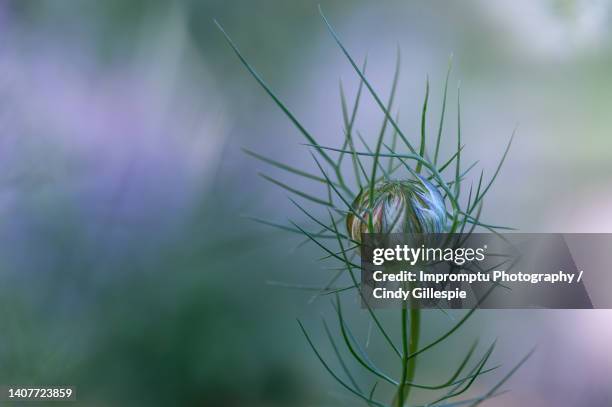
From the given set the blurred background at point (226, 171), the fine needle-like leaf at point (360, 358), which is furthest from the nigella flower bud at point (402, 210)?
the blurred background at point (226, 171)

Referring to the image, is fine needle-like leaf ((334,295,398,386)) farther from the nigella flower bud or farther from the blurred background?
the blurred background

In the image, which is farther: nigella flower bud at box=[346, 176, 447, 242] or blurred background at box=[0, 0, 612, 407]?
blurred background at box=[0, 0, 612, 407]

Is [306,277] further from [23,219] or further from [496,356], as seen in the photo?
[23,219]

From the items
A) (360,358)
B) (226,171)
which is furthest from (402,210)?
(226,171)

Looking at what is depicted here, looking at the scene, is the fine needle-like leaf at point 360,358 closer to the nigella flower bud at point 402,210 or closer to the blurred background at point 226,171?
the nigella flower bud at point 402,210

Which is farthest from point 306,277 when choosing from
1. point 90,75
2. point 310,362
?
point 90,75

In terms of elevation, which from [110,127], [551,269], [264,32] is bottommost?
[551,269]

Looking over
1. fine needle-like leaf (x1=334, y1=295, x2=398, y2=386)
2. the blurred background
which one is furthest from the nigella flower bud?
the blurred background
